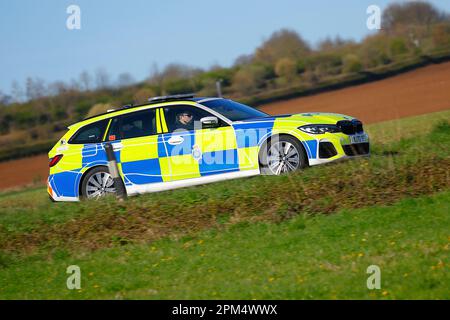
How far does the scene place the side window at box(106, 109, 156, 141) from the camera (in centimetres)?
1351

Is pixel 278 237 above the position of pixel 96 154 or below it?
below

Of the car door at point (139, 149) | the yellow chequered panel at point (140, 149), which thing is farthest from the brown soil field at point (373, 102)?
the yellow chequered panel at point (140, 149)

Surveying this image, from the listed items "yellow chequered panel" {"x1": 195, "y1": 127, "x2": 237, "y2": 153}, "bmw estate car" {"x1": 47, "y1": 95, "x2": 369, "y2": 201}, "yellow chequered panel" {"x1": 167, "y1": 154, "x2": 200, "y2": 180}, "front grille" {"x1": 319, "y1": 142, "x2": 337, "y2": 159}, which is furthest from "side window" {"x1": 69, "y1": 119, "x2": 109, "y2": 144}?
"front grille" {"x1": 319, "y1": 142, "x2": 337, "y2": 159}

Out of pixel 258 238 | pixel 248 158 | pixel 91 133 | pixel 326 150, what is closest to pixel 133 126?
pixel 91 133

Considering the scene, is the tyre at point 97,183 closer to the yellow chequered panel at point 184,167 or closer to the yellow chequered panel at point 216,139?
the yellow chequered panel at point 184,167

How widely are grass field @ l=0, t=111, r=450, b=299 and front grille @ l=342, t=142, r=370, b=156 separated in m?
0.49

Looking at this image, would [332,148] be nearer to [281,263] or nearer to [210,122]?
[210,122]

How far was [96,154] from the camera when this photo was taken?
13.5 metres

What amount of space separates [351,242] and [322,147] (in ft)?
10.5

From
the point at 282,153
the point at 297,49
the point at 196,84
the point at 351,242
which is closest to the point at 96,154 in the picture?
the point at 282,153

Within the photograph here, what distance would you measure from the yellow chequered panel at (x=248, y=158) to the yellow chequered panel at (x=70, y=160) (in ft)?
9.34

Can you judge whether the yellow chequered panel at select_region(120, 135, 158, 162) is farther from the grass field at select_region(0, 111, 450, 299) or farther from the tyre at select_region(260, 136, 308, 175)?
the tyre at select_region(260, 136, 308, 175)

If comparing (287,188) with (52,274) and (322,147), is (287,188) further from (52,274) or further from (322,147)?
(52,274)
